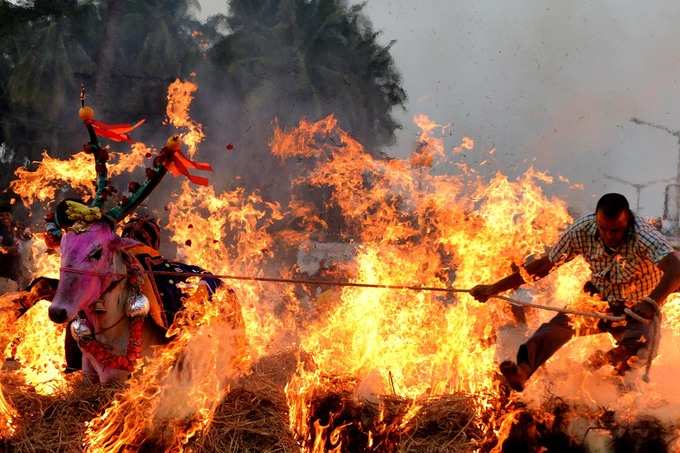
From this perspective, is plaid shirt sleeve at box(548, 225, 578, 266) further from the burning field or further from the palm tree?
the palm tree

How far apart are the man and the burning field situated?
166mm

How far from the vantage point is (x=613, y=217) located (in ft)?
15.4

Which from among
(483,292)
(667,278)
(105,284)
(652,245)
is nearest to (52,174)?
(105,284)

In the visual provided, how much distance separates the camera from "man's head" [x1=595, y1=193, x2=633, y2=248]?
4.70 m

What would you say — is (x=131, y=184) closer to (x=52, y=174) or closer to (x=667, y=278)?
(x=52, y=174)

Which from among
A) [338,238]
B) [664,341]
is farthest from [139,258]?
[338,238]

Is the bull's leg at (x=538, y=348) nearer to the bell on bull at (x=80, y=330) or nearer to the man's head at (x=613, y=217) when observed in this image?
the man's head at (x=613, y=217)

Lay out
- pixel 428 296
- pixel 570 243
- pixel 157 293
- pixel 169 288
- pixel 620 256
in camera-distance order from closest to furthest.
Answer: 1. pixel 620 256
2. pixel 570 243
3. pixel 157 293
4. pixel 169 288
5. pixel 428 296

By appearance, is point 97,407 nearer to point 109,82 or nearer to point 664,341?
point 664,341

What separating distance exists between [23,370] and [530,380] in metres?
4.15

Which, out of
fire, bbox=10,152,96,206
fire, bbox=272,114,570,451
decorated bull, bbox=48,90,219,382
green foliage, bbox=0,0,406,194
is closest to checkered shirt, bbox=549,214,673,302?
fire, bbox=272,114,570,451

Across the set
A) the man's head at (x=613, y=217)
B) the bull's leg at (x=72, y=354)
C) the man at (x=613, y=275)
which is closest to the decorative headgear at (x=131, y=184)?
the bull's leg at (x=72, y=354)

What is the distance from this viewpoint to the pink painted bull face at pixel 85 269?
5.04 metres

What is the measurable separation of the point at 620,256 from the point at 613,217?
1.39 ft
